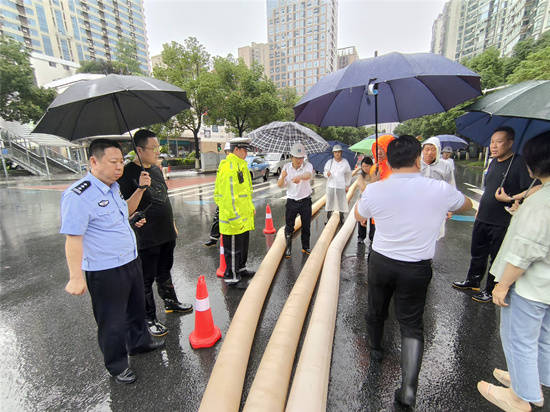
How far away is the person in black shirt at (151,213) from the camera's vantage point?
103 inches

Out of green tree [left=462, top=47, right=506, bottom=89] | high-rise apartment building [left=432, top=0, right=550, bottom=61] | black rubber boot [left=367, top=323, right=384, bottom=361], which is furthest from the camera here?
high-rise apartment building [left=432, top=0, right=550, bottom=61]

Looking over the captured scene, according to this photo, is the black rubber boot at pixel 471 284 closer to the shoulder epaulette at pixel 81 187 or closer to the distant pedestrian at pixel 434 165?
the distant pedestrian at pixel 434 165

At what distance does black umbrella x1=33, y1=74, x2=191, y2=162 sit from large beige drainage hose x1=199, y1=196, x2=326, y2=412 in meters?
2.29

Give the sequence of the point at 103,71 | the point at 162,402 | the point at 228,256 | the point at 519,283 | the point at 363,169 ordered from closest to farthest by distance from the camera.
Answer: the point at 519,283, the point at 162,402, the point at 363,169, the point at 228,256, the point at 103,71

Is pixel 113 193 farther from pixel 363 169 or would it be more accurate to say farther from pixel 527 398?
pixel 527 398

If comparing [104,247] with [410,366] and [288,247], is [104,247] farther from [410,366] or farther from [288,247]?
[288,247]

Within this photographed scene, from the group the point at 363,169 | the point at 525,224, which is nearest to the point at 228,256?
the point at 363,169

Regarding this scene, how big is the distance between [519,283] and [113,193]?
3.10 m

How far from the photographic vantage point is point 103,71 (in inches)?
2095

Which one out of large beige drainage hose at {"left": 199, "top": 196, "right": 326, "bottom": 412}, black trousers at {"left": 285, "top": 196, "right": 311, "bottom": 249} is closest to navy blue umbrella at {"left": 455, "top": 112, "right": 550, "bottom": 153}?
black trousers at {"left": 285, "top": 196, "right": 311, "bottom": 249}

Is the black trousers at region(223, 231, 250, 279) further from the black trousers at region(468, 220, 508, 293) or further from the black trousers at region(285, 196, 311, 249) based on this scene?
the black trousers at region(468, 220, 508, 293)

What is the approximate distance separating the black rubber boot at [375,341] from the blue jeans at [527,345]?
0.88 metres

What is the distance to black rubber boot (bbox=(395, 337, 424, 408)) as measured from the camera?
1.88 m

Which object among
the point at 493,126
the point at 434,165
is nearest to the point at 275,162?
the point at 434,165
